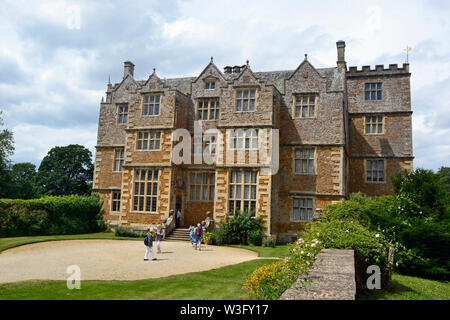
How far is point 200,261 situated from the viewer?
50.3 ft

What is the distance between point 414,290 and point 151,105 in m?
21.0

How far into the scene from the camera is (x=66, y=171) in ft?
158

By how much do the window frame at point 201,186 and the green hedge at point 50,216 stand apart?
25.0 feet

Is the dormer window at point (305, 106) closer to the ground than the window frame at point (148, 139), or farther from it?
farther from it

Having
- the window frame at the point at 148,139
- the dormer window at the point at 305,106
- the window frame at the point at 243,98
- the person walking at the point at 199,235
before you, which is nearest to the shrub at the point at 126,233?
the window frame at the point at 148,139

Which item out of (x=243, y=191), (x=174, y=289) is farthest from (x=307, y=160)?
(x=174, y=289)

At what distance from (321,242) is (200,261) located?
7141 mm

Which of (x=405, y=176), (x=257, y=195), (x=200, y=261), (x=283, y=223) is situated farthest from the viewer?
(x=283, y=223)

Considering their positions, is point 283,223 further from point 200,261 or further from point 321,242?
point 321,242

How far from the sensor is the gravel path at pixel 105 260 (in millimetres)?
12094

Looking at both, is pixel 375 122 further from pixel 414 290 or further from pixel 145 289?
pixel 145 289

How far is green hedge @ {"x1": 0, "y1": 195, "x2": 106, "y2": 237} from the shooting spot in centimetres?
2281

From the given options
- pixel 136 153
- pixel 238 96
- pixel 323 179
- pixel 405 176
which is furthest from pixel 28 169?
pixel 405 176

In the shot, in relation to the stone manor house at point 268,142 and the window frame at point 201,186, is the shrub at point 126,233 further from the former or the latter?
Answer: the window frame at point 201,186
